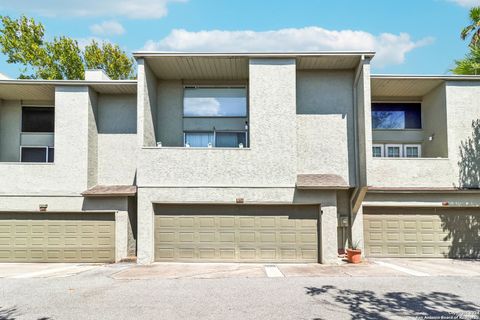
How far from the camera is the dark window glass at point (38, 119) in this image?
15.2 metres

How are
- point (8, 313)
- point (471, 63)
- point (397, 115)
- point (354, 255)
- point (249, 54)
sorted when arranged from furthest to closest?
point (397, 115), point (471, 63), point (249, 54), point (354, 255), point (8, 313)

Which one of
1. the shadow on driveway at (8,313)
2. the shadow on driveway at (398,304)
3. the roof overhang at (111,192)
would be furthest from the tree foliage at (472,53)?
the shadow on driveway at (8,313)

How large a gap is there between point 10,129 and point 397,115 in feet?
55.8

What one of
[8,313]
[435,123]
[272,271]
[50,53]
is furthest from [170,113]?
[50,53]

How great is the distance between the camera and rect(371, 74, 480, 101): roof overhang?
13.7 m

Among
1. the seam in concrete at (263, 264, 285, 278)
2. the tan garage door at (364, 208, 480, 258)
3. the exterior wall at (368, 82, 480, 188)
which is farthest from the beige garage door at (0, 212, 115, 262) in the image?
the exterior wall at (368, 82, 480, 188)

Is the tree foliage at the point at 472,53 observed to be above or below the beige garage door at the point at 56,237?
above

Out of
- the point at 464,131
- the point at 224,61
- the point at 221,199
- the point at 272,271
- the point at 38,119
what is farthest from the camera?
the point at 38,119

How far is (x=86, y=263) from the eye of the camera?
13039 mm

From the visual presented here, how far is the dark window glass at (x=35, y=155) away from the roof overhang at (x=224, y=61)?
6059 mm

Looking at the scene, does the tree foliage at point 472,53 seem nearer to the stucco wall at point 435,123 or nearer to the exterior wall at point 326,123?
the stucco wall at point 435,123

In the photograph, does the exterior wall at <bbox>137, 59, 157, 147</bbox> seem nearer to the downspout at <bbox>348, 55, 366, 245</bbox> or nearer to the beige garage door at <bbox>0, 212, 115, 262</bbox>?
the beige garage door at <bbox>0, 212, 115, 262</bbox>

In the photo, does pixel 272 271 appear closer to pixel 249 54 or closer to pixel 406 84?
pixel 249 54

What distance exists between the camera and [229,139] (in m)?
14.6
